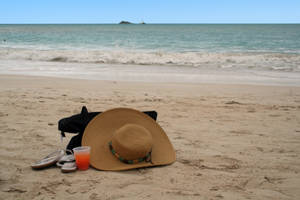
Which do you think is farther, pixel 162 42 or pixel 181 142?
pixel 162 42

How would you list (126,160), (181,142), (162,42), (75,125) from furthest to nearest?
(162,42) < (181,142) < (75,125) < (126,160)

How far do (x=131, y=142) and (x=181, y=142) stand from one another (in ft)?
4.10

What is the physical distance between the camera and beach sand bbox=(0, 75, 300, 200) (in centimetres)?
268

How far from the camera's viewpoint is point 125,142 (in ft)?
9.54

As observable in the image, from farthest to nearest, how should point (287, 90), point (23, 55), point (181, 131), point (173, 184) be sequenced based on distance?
point (23, 55)
point (287, 90)
point (181, 131)
point (173, 184)

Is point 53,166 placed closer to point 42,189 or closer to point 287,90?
point 42,189

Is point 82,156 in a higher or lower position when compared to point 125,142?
lower

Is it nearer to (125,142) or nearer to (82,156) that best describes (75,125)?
(82,156)

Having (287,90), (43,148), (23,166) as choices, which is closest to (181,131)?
(43,148)

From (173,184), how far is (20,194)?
1.37 metres

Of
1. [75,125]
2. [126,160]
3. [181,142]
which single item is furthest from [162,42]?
[126,160]

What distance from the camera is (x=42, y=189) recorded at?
2.64 meters

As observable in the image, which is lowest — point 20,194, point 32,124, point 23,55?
point 20,194

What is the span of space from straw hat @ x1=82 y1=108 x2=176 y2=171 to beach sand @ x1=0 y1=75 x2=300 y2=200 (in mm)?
117
